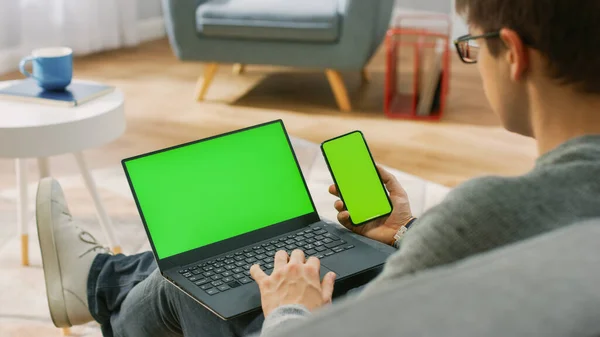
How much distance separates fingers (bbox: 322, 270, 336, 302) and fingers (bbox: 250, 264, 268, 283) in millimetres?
78

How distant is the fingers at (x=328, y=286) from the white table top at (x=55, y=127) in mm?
913

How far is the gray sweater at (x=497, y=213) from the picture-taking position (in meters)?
0.65

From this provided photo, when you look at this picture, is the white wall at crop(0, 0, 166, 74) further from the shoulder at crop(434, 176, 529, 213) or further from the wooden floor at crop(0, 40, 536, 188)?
the shoulder at crop(434, 176, 529, 213)

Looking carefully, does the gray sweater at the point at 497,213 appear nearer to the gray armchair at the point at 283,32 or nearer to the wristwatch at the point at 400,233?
the wristwatch at the point at 400,233

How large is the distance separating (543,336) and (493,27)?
440 mm

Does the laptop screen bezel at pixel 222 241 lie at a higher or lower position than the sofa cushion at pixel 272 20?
higher

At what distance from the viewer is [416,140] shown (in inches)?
118

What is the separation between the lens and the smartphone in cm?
132

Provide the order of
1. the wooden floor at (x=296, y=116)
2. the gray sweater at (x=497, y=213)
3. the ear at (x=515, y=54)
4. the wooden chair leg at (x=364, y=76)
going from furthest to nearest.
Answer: the wooden chair leg at (x=364, y=76), the wooden floor at (x=296, y=116), the ear at (x=515, y=54), the gray sweater at (x=497, y=213)

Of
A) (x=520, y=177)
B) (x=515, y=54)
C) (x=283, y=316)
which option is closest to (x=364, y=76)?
(x=283, y=316)

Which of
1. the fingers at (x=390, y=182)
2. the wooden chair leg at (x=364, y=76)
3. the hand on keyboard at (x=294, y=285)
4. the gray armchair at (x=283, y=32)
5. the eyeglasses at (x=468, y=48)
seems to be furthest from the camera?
the wooden chair leg at (x=364, y=76)

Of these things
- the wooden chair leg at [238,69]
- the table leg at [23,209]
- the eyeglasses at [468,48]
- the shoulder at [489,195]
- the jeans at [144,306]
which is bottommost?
the wooden chair leg at [238,69]

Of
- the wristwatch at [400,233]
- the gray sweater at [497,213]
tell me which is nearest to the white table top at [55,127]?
the wristwatch at [400,233]

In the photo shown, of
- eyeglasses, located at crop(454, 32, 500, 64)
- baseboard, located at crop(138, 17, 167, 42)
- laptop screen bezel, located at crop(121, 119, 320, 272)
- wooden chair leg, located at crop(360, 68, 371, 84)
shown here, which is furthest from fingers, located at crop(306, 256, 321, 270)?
baseboard, located at crop(138, 17, 167, 42)
